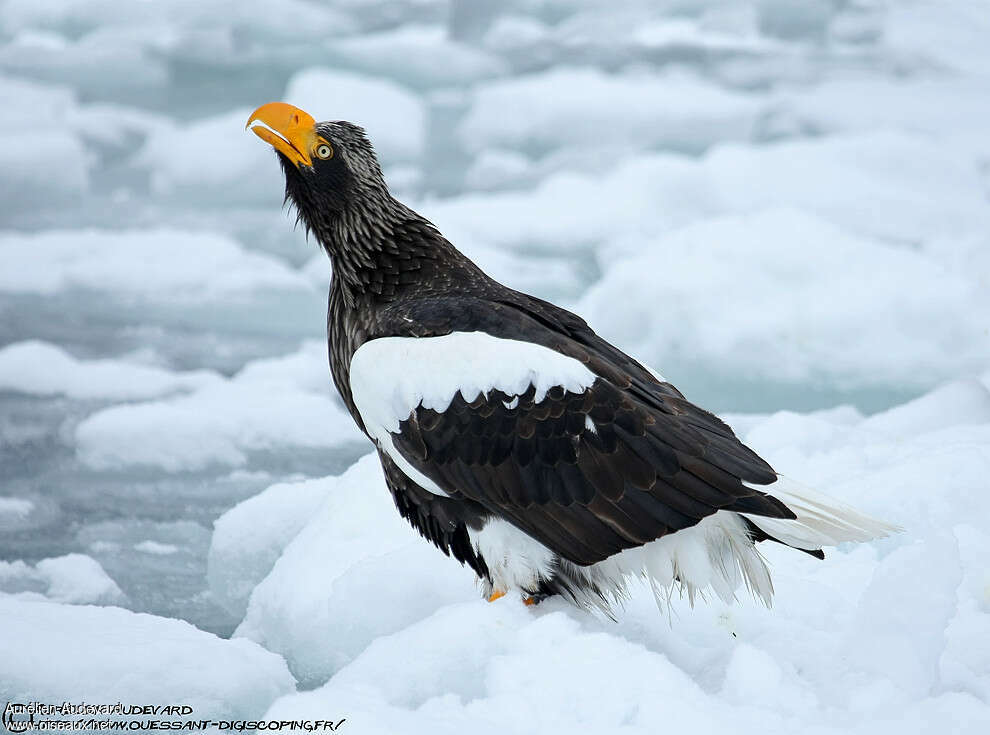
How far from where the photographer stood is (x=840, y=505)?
2439 millimetres

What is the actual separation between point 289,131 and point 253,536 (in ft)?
4.52

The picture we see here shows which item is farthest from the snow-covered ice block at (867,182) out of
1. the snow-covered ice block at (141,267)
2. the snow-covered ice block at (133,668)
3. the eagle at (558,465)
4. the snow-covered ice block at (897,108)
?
the snow-covered ice block at (133,668)

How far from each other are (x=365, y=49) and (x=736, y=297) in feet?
20.1


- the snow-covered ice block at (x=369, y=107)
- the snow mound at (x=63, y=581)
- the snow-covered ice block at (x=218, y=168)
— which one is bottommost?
the snow mound at (x=63, y=581)

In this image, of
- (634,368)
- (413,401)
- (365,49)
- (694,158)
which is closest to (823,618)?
(634,368)

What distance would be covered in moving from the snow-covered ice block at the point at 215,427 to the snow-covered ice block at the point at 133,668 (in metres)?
2.07

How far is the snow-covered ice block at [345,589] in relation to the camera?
9.89ft

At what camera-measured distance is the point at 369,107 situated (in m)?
9.72

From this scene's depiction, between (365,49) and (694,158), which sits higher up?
(365,49)

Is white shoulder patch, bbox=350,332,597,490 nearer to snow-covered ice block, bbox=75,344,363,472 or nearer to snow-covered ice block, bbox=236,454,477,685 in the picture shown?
snow-covered ice block, bbox=236,454,477,685

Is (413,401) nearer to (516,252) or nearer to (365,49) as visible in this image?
(516,252)

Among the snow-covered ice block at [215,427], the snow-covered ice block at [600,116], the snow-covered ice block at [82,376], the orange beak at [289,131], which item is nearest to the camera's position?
the orange beak at [289,131]

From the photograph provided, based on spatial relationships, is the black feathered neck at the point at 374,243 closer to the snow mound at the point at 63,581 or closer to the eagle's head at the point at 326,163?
the eagle's head at the point at 326,163

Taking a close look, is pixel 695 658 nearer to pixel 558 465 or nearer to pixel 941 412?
pixel 558 465
